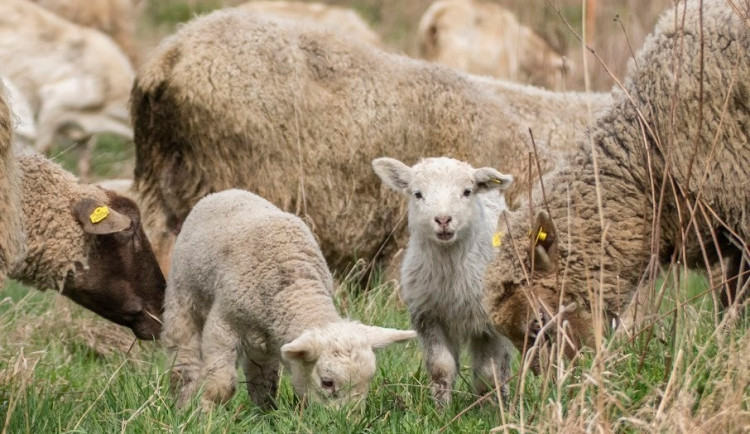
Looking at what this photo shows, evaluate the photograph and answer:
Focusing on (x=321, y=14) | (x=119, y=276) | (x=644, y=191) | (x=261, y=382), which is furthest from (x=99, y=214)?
(x=321, y=14)

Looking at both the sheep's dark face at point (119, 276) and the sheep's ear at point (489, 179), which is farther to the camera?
the sheep's dark face at point (119, 276)

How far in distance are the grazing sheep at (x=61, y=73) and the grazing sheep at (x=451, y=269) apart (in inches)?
329

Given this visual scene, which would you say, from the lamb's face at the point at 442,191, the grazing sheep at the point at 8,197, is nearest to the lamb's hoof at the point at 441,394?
the lamb's face at the point at 442,191

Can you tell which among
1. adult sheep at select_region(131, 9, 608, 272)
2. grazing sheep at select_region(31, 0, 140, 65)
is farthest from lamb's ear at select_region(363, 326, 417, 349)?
grazing sheep at select_region(31, 0, 140, 65)

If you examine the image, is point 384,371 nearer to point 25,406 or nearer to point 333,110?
point 25,406

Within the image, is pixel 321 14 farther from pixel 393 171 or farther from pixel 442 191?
pixel 442 191

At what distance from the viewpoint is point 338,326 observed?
5488 millimetres

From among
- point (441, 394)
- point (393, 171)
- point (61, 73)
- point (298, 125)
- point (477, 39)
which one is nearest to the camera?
point (441, 394)

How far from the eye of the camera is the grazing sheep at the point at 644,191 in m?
5.80

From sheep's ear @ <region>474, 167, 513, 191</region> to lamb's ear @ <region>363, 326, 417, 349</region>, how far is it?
39.5 inches

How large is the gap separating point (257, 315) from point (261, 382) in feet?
1.63

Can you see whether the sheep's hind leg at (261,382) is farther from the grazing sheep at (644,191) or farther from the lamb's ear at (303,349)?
the grazing sheep at (644,191)

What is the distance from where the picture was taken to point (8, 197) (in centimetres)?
530

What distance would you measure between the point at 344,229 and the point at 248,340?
2874 mm
